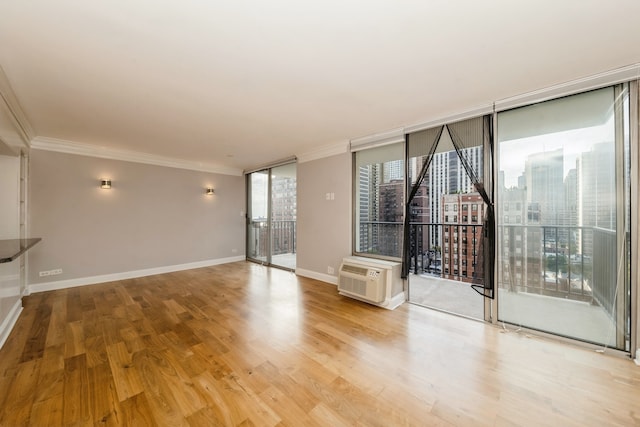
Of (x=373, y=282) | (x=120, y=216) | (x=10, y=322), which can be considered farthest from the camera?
(x=120, y=216)

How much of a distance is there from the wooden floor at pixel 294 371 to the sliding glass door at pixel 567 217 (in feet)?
1.09

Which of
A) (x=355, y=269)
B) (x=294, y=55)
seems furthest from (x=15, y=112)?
(x=355, y=269)

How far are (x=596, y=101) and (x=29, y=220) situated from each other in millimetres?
7273

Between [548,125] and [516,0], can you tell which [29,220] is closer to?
[516,0]

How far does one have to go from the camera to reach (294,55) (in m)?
1.85

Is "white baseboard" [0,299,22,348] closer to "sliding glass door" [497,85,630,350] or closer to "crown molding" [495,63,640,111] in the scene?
"sliding glass door" [497,85,630,350]

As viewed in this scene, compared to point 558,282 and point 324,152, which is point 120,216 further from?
point 558,282

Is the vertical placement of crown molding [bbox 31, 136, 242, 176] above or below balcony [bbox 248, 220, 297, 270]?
above

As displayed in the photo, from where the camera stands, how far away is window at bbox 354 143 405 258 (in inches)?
142

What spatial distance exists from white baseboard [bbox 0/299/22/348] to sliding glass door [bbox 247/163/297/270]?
3.64 m

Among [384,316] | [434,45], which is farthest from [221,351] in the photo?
[434,45]

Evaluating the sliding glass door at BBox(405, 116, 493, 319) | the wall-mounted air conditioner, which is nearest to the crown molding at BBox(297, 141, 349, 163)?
the sliding glass door at BBox(405, 116, 493, 319)

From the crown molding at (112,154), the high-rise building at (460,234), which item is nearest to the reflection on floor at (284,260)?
the crown molding at (112,154)

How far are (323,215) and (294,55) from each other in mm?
2841
